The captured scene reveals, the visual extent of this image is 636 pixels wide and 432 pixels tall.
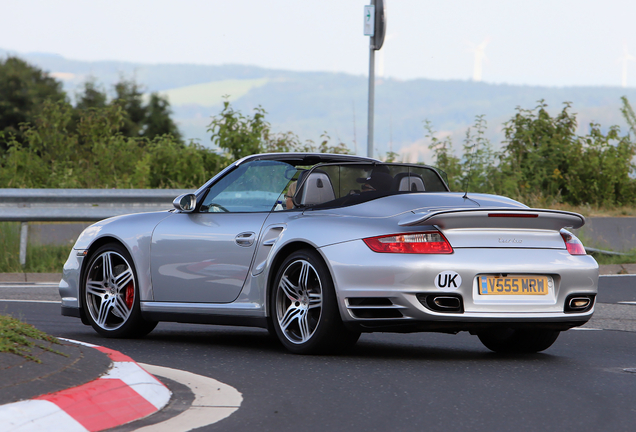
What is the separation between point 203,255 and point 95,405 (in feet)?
9.19

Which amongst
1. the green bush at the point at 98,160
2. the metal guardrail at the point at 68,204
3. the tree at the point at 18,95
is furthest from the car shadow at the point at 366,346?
the tree at the point at 18,95

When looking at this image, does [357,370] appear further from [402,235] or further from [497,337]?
[497,337]

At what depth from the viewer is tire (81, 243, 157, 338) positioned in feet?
24.3

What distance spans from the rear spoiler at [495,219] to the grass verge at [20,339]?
2188 millimetres

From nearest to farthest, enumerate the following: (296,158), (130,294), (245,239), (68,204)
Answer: (245,239)
(296,158)
(130,294)
(68,204)

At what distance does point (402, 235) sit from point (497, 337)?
4.81ft

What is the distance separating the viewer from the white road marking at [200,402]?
418cm

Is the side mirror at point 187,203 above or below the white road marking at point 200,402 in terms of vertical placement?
above

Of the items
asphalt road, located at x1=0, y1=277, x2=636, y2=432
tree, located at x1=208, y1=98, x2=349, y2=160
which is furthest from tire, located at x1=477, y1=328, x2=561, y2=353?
tree, located at x1=208, y1=98, x2=349, y2=160

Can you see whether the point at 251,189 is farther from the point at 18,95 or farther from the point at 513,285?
the point at 18,95

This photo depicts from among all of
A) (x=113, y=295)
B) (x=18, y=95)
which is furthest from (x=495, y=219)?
(x=18, y=95)

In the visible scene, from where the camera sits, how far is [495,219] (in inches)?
239

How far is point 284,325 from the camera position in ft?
21.2

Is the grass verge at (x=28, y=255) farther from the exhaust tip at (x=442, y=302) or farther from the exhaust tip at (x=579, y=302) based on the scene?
the exhaust tip at (x=579, y=302)
